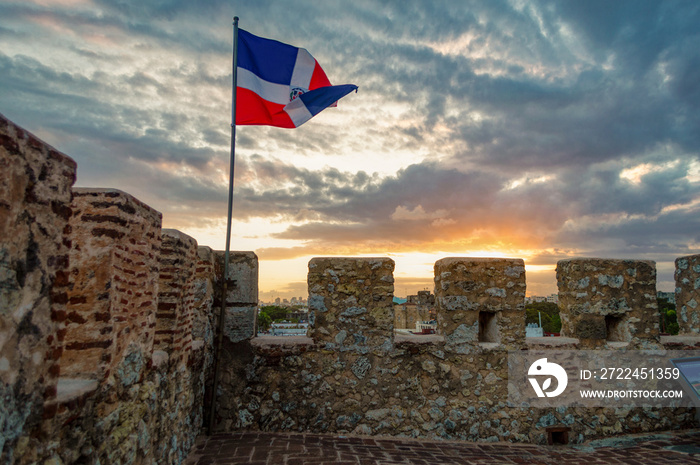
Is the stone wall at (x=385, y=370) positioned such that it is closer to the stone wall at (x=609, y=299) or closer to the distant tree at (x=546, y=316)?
the stone wall at (x=609, y=299)

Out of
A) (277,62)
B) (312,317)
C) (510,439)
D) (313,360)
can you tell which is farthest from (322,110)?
(510,439)

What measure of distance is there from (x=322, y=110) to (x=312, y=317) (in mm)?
2692

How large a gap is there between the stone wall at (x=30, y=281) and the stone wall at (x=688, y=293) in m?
7.93

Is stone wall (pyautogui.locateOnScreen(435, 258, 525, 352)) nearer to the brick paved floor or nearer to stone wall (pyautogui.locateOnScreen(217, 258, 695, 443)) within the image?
stone wall (pyautogui.locateOnScreen(217, 258, 695, 443))

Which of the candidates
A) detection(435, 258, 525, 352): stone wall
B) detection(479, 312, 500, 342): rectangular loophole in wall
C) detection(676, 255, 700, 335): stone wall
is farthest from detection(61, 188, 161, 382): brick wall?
detection(676, 255, 700, 335): stone wall

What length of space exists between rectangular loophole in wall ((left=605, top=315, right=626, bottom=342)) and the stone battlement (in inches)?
0.7

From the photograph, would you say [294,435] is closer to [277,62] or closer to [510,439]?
[510,439]

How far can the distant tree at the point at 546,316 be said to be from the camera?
4067cm

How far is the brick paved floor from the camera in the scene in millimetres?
4289

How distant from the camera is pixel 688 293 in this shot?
672cm

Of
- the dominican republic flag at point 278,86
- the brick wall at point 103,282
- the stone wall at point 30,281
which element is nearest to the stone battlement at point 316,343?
the brick wall at point 103,282

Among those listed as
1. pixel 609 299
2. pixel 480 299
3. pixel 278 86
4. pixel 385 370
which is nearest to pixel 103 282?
pixel 385 370

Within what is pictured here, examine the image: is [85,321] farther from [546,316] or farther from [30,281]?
[546,316]

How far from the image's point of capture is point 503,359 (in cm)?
557
